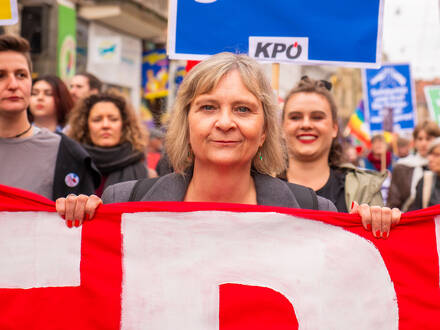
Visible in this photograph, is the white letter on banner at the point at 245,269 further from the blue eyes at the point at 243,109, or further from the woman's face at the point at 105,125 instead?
the woman's face at the point at 105,125

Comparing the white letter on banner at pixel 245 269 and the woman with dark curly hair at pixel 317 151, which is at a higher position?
the woman with dark curly hair at pixel 317 151

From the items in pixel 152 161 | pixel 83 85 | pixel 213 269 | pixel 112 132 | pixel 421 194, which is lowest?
pixel 213 269

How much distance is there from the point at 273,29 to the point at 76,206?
5.19 ft

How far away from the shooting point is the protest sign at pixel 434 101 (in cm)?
Result: 943

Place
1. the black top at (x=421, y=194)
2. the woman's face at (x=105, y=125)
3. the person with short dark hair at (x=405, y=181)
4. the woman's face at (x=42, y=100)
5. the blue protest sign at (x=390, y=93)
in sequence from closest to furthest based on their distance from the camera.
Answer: the woman's face at (x=105, y=125), the woman's face at (x=42, y=100), the black top at (x=421, y=194), the person with short dark hair at (x=405, y=181), the blue protest sign at (x=390, y=93)

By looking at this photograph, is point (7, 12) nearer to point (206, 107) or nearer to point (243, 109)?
point (206, 107)

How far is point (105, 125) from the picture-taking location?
14.0 ft

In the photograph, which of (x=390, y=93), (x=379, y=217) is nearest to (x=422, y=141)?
(x=390, y=93)

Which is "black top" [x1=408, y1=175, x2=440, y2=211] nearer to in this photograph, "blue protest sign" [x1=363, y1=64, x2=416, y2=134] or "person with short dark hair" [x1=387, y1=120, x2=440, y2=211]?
"person with short dark hair" [x1=387, y1=120, x2=440, y2=211]

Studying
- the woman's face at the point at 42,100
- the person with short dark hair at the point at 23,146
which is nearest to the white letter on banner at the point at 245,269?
the person with short dark hair at the point at 23,146

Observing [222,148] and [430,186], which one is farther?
[430,186]

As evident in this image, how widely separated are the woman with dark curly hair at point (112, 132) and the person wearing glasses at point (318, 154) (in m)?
1.25

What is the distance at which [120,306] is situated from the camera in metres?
2.19

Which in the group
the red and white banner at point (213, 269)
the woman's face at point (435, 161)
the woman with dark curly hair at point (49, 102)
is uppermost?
the woman with dark curly hair at point (49, 102)
